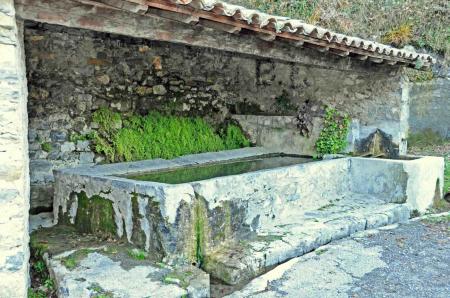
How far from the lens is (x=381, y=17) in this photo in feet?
36.0

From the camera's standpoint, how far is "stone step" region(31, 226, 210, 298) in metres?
3.11

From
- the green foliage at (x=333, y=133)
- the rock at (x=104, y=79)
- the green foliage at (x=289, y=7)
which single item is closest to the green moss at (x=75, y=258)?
the rock at (x=104, y=79)

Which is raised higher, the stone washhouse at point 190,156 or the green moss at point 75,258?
the stone washhouse at point 190,156

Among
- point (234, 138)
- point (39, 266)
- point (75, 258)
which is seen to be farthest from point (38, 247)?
point (234, 138)

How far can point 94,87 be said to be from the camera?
5535mm

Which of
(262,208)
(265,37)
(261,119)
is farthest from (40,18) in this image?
(261,119)

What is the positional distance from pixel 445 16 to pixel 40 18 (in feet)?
35.3

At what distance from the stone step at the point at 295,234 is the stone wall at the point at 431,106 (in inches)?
222

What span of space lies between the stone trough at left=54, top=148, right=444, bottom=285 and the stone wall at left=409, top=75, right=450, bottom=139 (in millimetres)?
4636

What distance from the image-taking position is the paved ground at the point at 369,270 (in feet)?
11.2

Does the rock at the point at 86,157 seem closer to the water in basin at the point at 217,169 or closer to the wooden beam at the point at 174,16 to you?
the water in basin at the point at 217,169

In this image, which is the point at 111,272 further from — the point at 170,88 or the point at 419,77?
the point at 419,77

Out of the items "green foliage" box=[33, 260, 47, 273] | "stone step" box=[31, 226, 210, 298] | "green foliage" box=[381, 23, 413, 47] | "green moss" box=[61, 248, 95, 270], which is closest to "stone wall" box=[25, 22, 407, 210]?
"green foliage" box=[33, 260, 47, 273]

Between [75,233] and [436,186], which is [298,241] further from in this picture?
[436,186]
